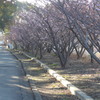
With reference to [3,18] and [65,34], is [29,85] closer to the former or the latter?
[65,34]

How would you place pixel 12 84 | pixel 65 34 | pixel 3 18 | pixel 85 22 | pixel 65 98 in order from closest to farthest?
1. pixel 85 22
2. pixel 65 98
3. pixel 12 84
4. pixel 65 34
5. pixel 3 18

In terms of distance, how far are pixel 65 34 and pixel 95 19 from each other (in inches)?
316

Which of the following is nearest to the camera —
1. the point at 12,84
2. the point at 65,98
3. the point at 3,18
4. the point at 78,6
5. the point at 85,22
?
the point at 85,22

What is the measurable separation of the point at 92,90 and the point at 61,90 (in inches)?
49.4

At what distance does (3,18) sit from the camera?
45781mm

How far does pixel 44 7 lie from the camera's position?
1305 centimetres

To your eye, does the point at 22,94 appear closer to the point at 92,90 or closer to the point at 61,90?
the point at 61,90

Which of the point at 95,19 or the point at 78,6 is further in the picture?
the point at 78,6

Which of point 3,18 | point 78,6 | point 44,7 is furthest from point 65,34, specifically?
point 3,18

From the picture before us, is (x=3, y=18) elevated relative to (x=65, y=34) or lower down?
elevated

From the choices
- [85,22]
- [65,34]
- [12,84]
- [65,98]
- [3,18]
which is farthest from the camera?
[3,18]

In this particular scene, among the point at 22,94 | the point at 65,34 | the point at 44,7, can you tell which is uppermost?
the point at 44,7

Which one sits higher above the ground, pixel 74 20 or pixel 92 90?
pixel 74 20

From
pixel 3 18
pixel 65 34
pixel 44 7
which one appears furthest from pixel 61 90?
pixel 3 18
